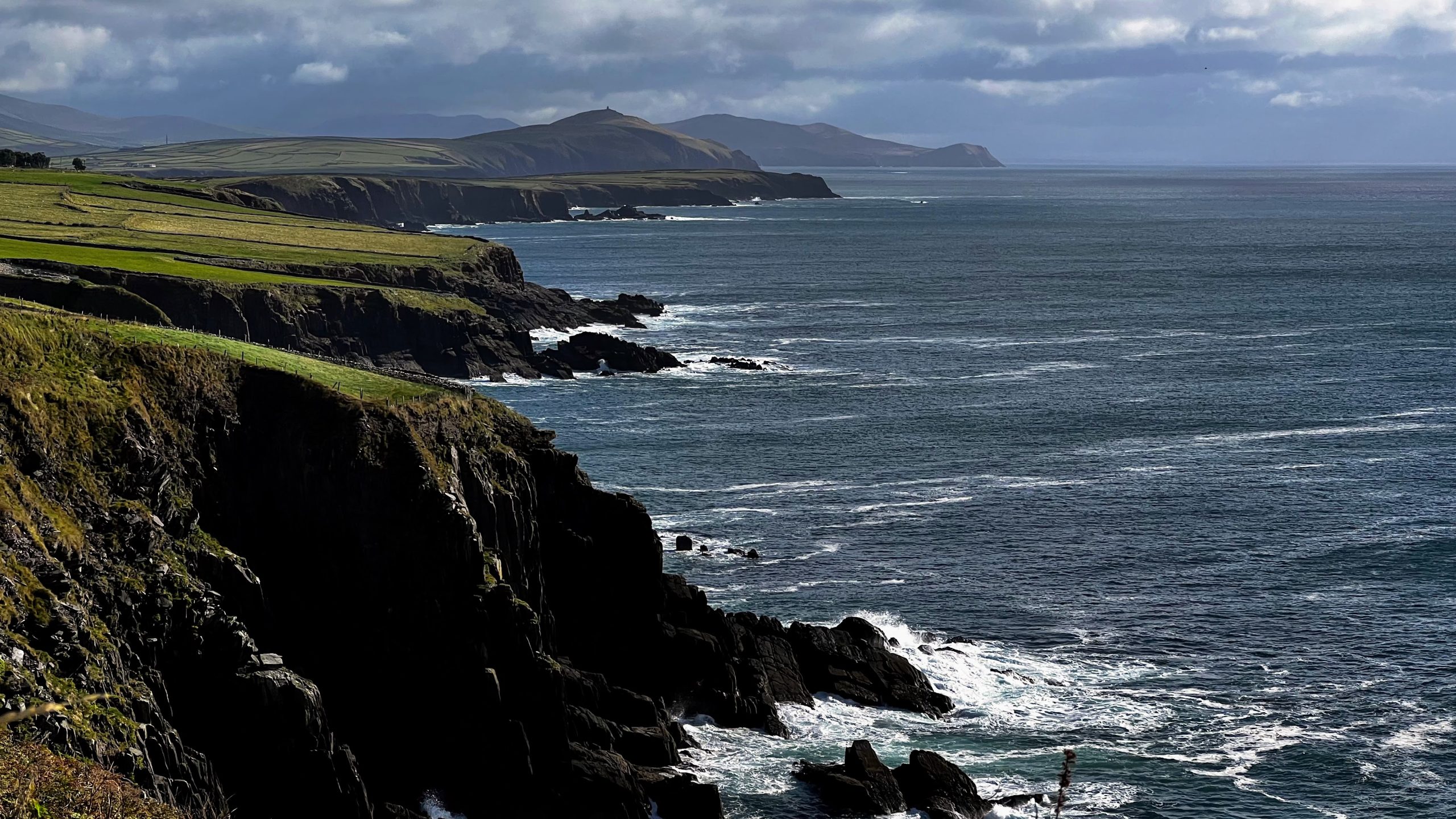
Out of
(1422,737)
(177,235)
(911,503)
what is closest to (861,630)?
(1422,737)

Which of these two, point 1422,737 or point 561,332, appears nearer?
point 1422,737

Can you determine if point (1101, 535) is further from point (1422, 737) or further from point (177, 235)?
point (177, 235)

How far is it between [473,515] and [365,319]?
247ft

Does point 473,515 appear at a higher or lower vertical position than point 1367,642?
higher

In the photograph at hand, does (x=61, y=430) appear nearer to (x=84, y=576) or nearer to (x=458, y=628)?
(x=84, y=576)

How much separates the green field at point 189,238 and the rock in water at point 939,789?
78.4 m

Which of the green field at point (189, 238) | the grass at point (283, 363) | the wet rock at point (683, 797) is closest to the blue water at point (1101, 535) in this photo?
the wet rock at point (683, 797)

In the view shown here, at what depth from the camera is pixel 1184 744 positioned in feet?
168

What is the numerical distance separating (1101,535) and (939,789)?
30625mm

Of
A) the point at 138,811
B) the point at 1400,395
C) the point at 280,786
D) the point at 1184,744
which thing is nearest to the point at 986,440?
the point at 1400,395

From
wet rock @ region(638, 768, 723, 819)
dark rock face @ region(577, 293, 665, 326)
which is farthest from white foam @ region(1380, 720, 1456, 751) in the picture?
dark rock face @ region(577, 293, 665, 326)

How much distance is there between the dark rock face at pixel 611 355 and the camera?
124188 mm

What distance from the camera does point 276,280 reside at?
119 m

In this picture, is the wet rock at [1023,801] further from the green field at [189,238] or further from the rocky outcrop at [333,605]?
the green field at [189,238]
